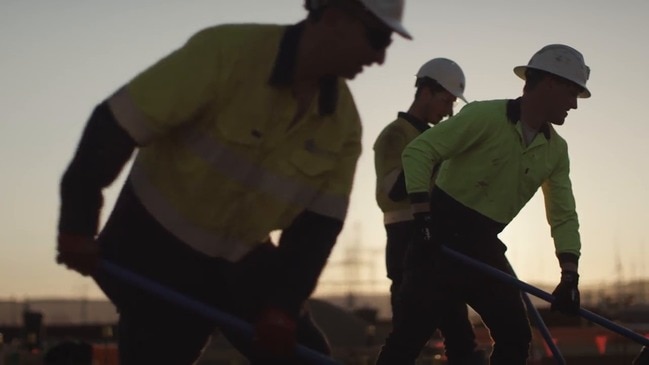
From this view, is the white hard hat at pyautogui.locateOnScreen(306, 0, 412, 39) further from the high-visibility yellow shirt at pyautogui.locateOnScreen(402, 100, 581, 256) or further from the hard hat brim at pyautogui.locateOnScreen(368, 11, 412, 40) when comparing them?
the high-visibility yellow shirt at pyautogui.locateOnScreen(402, 100, 581, 256)

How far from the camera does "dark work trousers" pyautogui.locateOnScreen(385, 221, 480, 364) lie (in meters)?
7.88

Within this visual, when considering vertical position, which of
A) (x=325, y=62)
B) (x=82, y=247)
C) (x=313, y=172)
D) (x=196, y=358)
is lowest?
(x=196, y=358)

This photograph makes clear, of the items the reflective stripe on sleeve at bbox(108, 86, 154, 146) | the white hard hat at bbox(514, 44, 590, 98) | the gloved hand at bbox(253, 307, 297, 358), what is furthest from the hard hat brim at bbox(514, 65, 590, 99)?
the reflective stripe on sleeve at bbox(108, 86, 154, 146)

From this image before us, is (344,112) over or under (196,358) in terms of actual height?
over

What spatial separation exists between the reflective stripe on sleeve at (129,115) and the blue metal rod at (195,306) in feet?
1.47

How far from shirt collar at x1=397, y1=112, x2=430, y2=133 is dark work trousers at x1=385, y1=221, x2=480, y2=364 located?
0.58m

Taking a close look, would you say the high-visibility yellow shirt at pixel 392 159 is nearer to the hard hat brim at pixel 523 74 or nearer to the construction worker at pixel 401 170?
the construction worker at pixel 401 170

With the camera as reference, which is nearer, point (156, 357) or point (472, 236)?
point (156, 357)

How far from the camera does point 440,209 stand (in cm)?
718

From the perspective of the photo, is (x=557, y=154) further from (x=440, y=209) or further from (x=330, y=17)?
(x=330, y=17)

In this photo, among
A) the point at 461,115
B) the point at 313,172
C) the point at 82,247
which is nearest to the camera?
the point at 82,247

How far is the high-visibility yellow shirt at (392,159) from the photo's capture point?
8023 millimetres

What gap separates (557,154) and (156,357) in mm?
3546

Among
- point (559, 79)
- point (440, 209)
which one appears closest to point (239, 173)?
point (440, 209)
